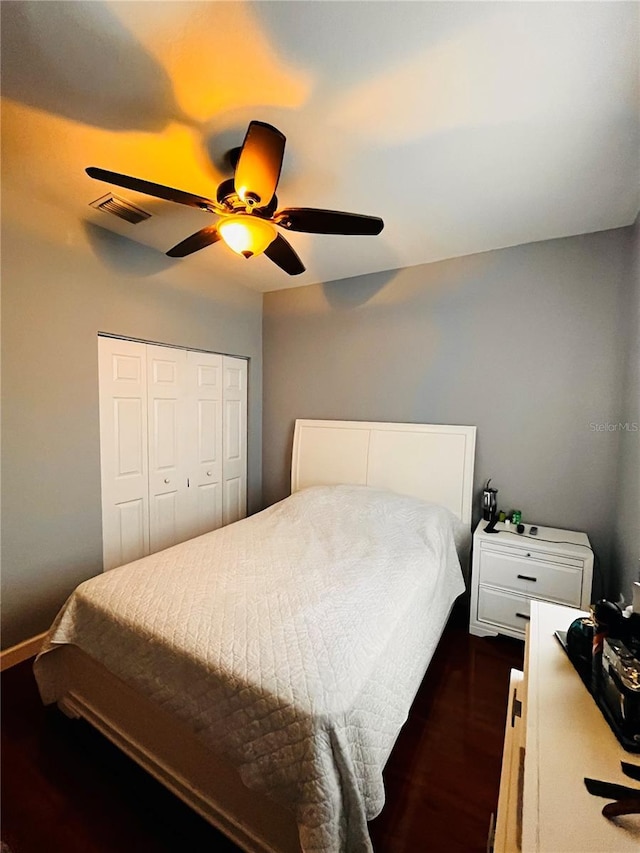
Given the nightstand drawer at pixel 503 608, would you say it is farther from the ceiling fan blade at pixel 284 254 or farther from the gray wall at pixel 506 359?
the ceiling fan blade at pixel 284 254

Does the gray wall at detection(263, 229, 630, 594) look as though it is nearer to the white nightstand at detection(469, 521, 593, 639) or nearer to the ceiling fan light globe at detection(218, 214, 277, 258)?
the white nightstand at detection(469, 521, 593, 639)

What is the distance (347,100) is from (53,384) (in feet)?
7.00

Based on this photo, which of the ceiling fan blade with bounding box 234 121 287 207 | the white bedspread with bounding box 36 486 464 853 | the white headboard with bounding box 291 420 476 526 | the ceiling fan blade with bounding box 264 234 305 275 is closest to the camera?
the white bedspread with bounding box 36 486 464 853

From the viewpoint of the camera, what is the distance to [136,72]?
1.22 metres

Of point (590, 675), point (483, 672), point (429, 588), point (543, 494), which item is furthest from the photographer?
point (543, 494)

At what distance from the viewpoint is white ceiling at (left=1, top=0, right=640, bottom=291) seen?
1.05 metres

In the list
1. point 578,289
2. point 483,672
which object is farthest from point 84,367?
point 578,289

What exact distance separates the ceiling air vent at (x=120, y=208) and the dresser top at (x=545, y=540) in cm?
288

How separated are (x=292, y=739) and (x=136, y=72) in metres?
2.18

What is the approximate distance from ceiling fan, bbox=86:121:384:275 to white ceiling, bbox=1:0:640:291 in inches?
8.4

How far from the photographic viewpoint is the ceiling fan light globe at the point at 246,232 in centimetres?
153

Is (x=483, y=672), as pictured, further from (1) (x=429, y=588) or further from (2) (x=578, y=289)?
(2) (x=578, y=289)

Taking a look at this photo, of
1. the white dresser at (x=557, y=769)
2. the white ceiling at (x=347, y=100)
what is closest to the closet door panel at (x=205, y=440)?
the white ceiling at (x=347, y=100)

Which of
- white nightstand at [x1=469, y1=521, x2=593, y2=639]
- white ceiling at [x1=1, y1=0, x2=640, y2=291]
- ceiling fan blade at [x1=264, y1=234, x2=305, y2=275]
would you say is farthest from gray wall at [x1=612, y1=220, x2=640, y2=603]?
ceiling fan blade at [x1=264, y1=234, x2=305, y2=275]
